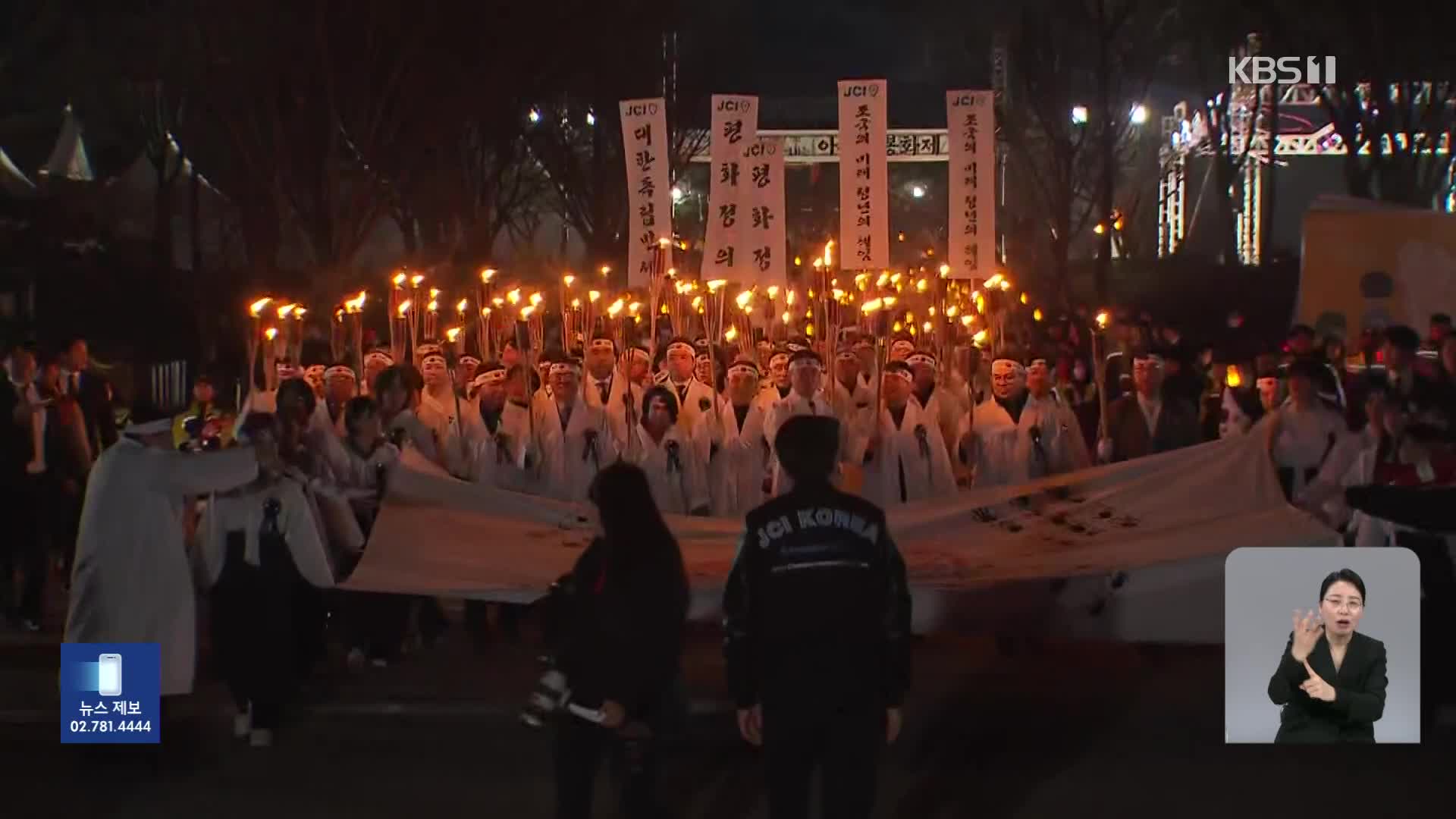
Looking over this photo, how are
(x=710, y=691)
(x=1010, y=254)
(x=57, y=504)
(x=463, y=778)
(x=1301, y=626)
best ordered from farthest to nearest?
1. (x=1010, y=254)
2. (x=57, y=504)
3. (x=710, y=691)
4. (x=463, y=778)
5. (x=1301, y=626)

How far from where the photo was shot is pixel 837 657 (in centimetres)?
534

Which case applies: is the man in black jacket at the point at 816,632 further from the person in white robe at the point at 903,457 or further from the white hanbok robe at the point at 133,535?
the person in white robe at the point at 903,457

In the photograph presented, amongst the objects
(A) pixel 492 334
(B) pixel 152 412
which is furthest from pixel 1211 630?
(A) pixel 492 334

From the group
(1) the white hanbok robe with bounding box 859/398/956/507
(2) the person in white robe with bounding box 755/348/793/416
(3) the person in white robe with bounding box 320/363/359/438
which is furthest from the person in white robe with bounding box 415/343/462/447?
(1) the white hanbok robe with bounding box 859/398/956/507

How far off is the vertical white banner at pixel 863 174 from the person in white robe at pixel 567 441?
3.98 m

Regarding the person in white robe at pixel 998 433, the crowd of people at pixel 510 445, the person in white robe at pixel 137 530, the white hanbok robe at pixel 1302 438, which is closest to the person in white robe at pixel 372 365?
the crowd of people at pixel 510 445

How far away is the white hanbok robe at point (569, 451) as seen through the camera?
11125 mm

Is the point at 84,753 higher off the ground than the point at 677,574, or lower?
lower

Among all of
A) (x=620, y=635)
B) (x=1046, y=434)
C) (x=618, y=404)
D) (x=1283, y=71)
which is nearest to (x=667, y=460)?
(x=618, y=404)

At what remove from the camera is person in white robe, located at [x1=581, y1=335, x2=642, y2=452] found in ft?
38.1

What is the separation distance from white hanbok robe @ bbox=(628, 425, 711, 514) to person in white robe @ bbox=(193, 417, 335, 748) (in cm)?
310

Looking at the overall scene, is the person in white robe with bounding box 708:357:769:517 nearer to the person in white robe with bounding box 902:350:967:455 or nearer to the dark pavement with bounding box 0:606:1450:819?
the person in white robe with bounding box 902:350:967:455

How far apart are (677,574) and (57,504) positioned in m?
7.40

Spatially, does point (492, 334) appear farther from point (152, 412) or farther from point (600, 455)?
point (152, 412)
